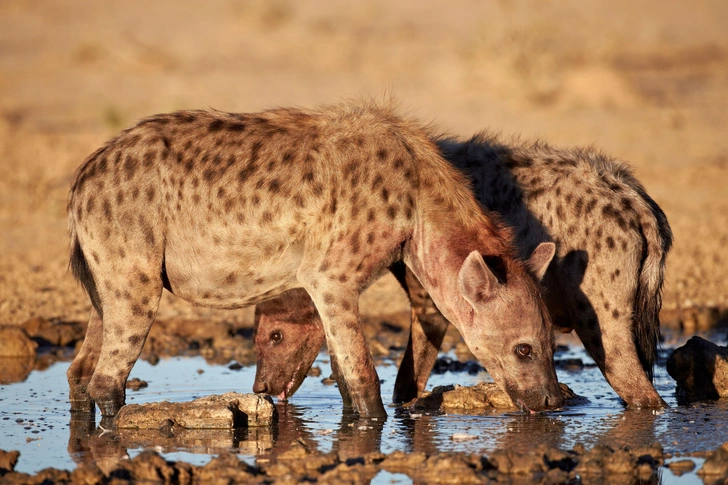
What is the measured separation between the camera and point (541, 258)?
628 cm

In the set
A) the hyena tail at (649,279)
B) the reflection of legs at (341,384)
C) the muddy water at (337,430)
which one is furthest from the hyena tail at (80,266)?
the hyena tail at (649,279)

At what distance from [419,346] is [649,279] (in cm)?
147

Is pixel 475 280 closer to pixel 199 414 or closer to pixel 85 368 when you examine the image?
pixel 199 414

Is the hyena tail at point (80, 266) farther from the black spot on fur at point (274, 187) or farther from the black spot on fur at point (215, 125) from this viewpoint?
the black spot on fur at point (274, 187)

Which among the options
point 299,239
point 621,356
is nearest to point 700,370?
point 621,356

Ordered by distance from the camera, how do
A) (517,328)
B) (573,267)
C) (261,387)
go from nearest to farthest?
(517,328)
(573,267)
(261,387)

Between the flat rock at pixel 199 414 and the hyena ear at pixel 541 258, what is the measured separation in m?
1.63

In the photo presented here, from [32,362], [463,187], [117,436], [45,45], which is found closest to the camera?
[117,436]

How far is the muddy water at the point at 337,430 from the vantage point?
5.70 m

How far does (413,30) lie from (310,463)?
22.1 m

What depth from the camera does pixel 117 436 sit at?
19.7ft

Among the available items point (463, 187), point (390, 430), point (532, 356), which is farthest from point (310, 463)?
point (463, 187)

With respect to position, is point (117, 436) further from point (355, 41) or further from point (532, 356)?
point (355, 41)

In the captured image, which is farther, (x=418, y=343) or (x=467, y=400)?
(x=418, y=343)
